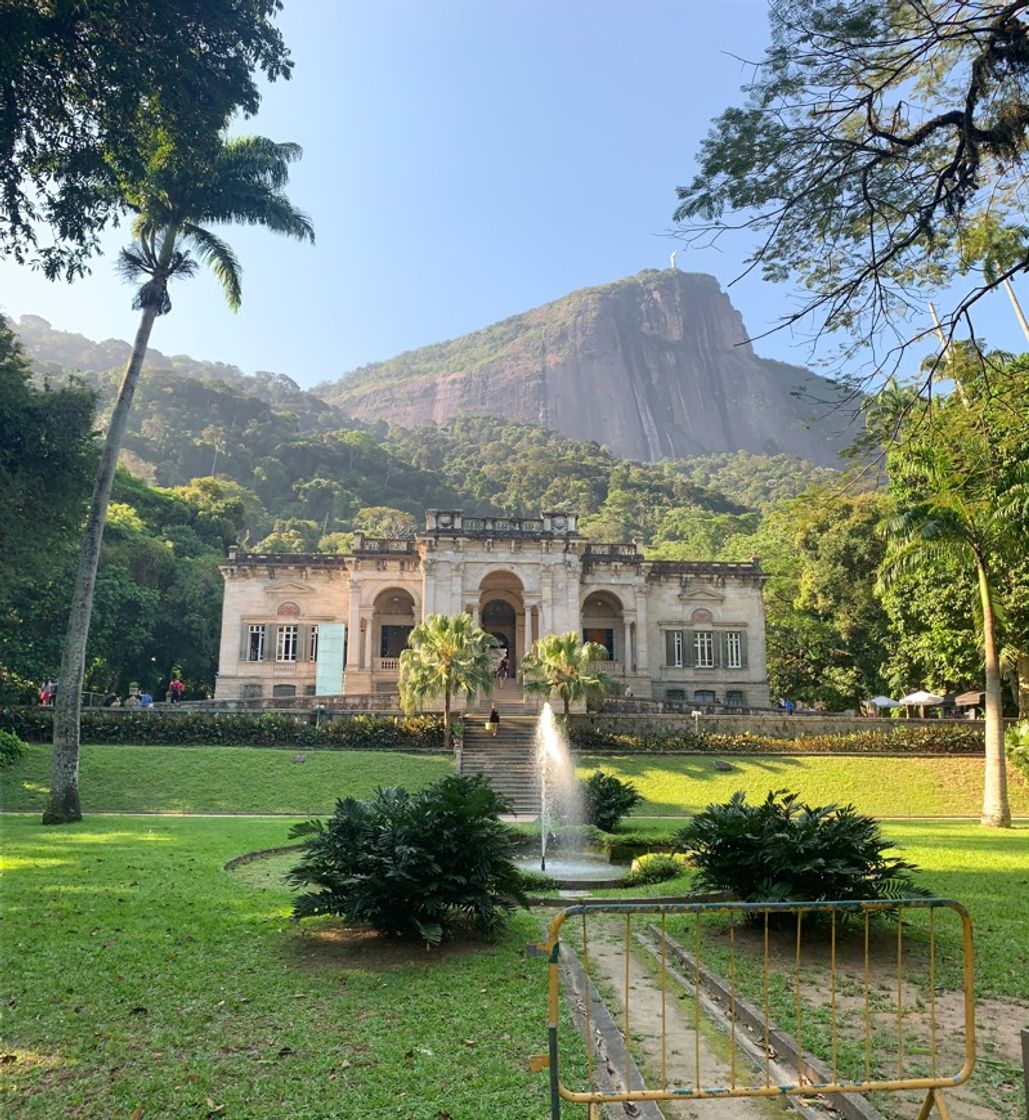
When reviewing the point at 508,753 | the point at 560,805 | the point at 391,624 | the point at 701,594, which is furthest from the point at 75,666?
the point at 701,594

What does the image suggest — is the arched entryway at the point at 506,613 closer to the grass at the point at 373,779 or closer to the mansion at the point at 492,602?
the mansion at the point at 492,602

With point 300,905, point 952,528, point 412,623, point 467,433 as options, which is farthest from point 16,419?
point 467,433

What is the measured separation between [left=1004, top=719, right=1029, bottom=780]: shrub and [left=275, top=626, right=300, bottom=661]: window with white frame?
28.1 m

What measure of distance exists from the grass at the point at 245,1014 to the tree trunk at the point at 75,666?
7.62 metres

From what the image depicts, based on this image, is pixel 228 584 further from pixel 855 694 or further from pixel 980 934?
pixel 980 934

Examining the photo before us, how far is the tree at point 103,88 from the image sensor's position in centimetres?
977

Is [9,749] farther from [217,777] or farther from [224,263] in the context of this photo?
[224,263]

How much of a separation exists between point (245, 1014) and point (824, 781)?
74.0ft

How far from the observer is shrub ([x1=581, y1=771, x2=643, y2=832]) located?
17.0m

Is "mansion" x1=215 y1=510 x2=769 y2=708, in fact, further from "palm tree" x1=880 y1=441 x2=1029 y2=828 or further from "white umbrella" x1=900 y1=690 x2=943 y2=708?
"palm tree" x1=880 y1=441 x2=1029 y2=828

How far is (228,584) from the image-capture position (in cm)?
3803

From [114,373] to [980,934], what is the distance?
89095 millimetres

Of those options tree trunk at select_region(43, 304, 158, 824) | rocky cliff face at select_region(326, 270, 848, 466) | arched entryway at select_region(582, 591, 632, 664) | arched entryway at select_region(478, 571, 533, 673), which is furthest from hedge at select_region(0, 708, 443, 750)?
rocky cliff face at select_region(326, 270, 848, 466)

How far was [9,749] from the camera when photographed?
70.4ft
